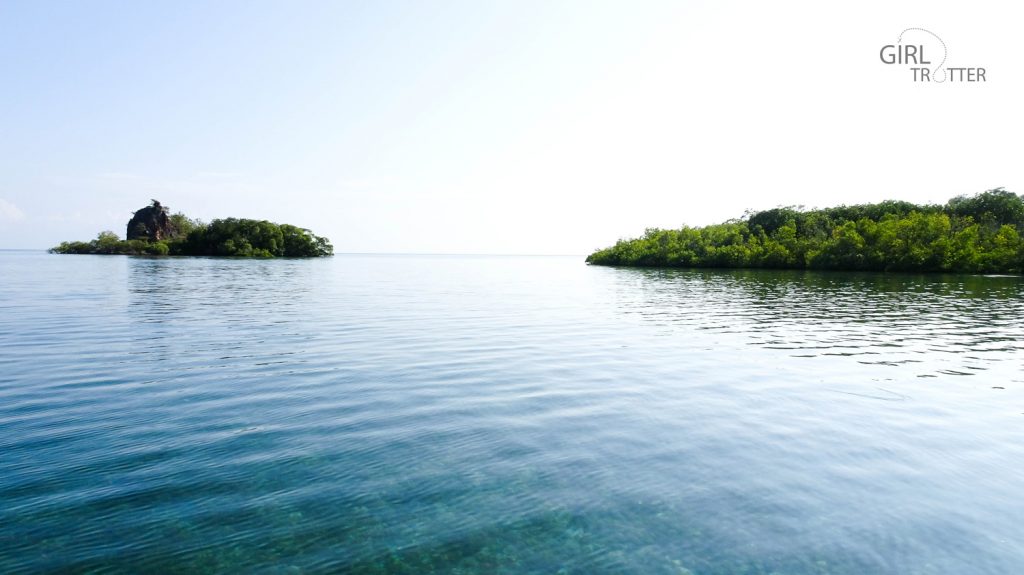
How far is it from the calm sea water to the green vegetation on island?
9530 centimetres

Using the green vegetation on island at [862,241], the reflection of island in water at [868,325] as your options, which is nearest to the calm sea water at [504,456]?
the reflection of island in water at [868,325]

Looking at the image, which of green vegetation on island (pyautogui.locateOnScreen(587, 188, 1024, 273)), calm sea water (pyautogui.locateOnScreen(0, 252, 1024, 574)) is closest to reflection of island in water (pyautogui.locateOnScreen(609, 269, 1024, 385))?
calm sea water (pyautogui.locateOnScreen(0, 252, 1024, 574))

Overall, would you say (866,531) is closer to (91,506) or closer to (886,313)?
(91,506)

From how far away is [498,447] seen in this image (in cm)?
1066

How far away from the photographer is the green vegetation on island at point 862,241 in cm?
10012

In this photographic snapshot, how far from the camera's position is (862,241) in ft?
364

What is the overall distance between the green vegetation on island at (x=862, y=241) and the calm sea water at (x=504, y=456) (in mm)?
95297

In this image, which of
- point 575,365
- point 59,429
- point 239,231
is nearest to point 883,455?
point 575,365

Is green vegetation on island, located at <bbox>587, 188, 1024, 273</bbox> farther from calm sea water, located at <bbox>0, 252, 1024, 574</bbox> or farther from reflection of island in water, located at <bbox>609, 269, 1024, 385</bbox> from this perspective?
calm sea water, located at <bbox>0, 252, 1024, 574</bbox>

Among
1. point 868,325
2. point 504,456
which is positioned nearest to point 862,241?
point 868,325

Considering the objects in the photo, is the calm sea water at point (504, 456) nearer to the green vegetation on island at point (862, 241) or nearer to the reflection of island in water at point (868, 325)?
the reflection of island in water at point (868, 325)

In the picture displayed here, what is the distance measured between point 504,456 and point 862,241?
4820 inches

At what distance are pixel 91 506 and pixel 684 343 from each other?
69.6 feet

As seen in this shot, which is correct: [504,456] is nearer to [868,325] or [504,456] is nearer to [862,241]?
[868,325]
